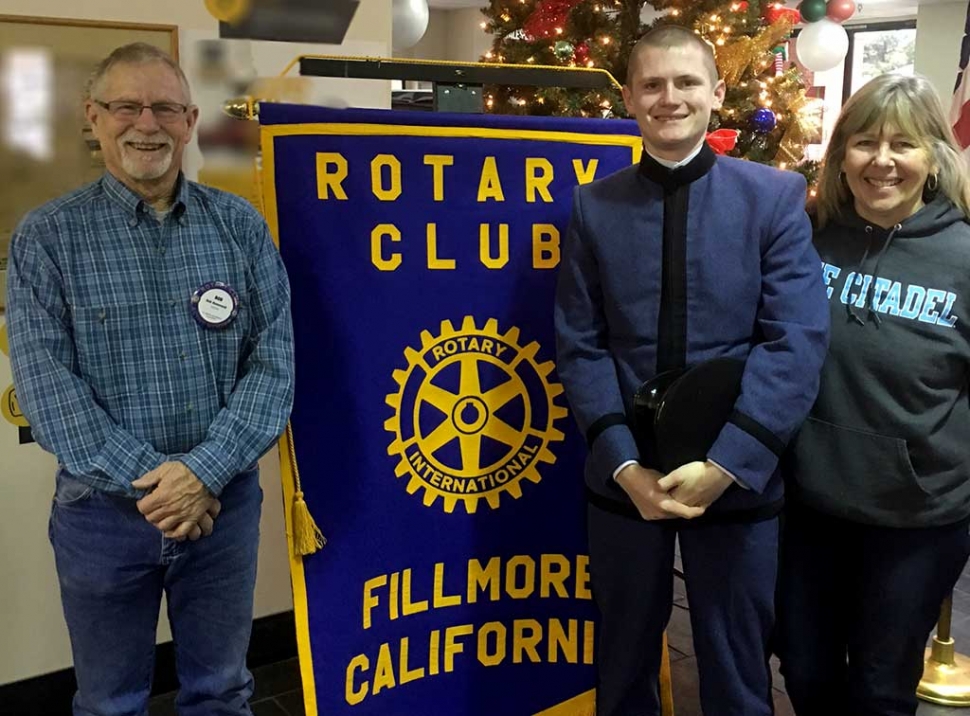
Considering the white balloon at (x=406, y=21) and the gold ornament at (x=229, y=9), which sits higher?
the white balloon at (x=406, y=21)

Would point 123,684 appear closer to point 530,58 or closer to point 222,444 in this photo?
point 222,444

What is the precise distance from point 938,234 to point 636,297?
1.84 ft

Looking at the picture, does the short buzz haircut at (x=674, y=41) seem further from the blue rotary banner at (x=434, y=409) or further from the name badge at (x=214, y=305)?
the name badge at (x=214, y=305)

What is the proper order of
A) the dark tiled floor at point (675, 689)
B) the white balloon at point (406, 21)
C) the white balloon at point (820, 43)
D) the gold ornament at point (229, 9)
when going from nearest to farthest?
the gold ornament at point (229, 9) → the dark tiled floor at point (675, 689) → the white balloon at point (406, 21) → the white balloon at point (820, 43)

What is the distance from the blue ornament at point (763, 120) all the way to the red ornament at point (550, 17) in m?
0.77

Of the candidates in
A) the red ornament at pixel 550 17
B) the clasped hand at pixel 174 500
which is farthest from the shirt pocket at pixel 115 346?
the red ornament at pixel 550 17

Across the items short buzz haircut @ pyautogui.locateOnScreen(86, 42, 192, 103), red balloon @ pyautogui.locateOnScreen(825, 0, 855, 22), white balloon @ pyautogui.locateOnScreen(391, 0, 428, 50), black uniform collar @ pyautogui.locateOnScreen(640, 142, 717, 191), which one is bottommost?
black uniform collar @ pyautogui.locateOnScreen(640, 142, 717, 191)

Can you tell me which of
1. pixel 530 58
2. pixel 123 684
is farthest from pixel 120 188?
pixel 530 58

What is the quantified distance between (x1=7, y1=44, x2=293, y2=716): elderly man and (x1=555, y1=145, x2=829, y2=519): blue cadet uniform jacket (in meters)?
0.60

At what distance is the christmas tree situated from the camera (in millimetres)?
3377

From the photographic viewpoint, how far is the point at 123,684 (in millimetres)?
1779

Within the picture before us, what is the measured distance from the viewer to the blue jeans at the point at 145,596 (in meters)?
1.68

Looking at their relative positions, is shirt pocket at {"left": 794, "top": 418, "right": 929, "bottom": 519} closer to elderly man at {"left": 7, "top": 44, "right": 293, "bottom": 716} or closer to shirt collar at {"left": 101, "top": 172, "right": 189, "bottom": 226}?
elderly man at {"left": 7, "top": 44, "right": 293, "bottom": 716}

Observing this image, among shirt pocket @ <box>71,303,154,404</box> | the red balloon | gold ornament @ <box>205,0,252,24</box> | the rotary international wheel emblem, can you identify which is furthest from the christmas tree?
the red balloon
